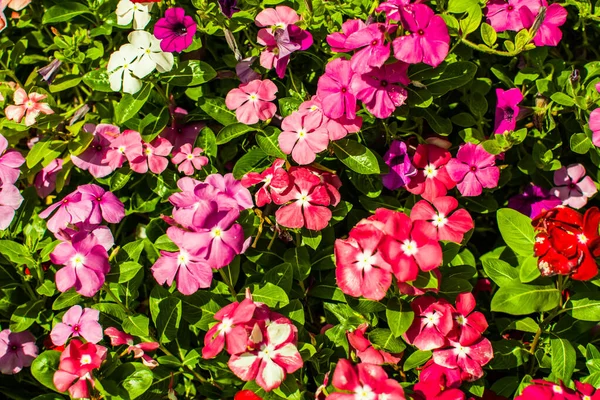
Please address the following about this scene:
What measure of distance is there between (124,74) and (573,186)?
1744mm

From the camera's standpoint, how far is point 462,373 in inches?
75.4

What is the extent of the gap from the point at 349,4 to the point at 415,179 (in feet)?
2.27

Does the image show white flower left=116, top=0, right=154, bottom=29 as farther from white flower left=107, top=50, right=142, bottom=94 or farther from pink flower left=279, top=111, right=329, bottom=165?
pink flower left=279, top=111, right=329, bottom=165

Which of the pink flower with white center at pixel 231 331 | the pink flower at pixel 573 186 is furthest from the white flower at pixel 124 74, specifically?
the pink flower at pixel 573 186

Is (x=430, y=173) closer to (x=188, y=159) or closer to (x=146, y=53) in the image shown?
(x=188, y=159)

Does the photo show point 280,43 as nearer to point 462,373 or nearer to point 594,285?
point 462,373

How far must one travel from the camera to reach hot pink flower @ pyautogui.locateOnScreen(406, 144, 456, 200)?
88.0 inches

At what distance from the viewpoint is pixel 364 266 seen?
70.7 inches

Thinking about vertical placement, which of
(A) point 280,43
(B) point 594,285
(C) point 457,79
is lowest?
(B) point 594,285

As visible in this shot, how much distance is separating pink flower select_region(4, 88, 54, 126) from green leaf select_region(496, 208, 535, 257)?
172 centimetres

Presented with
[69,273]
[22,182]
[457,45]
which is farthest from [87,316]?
[457,45]

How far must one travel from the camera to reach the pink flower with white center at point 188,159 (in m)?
2.32

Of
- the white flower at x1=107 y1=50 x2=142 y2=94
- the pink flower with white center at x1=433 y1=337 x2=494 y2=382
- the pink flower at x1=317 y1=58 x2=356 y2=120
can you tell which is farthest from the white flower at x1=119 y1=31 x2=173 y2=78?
the pink flower with white center at x1=433 y1=337 x2=494 y2=382

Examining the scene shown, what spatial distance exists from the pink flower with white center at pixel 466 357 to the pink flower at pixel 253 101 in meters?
0.99
